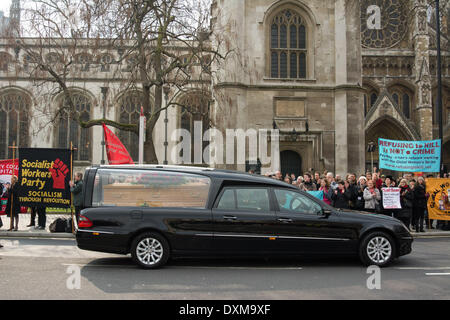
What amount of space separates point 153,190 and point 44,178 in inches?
261

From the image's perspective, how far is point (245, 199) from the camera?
7.49 metres

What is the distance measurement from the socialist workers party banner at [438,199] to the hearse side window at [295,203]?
26.5ft

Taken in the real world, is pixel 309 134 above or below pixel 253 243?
above

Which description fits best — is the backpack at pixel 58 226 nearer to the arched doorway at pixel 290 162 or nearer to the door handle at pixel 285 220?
the door handle at pixel 285 220

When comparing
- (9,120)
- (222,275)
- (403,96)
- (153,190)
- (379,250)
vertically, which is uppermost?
(403,96)

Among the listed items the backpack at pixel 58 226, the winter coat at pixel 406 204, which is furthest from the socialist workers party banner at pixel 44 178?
the winter coat at pixel 406 204

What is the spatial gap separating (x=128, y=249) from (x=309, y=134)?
16.0 m

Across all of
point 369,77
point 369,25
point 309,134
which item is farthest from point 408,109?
point 309,134

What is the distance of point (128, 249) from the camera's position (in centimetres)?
739

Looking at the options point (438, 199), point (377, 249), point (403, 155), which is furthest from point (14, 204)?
point (438, 199)

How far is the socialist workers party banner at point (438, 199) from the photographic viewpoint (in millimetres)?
13570

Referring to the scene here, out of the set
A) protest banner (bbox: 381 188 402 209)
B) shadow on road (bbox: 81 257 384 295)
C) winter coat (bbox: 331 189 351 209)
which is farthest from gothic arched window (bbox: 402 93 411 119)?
shadow on road (bbox: 81 257 384 295)

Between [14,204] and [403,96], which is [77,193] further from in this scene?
[403,96]
